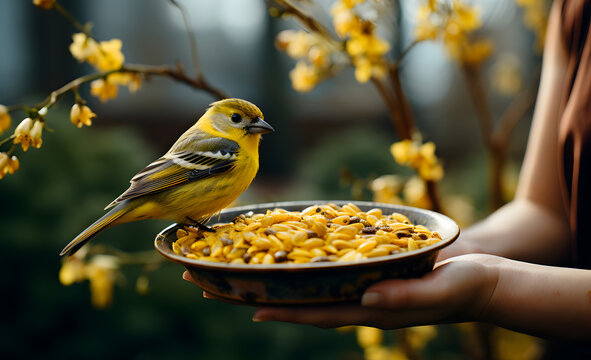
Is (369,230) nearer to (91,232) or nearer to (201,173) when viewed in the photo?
(201,173)

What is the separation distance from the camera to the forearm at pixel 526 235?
5.40ft

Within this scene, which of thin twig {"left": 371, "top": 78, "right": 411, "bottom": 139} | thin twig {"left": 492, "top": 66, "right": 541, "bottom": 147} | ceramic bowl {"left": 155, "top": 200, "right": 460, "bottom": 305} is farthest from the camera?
thin twig {"left": 492, "top": 66, "right": 541, "bottom": 147}

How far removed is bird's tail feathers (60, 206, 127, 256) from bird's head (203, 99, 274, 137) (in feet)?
1.38

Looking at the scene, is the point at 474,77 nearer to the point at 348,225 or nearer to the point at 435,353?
the point at 348,225

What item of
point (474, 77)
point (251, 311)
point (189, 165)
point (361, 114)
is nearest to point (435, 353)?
point (251, 311)

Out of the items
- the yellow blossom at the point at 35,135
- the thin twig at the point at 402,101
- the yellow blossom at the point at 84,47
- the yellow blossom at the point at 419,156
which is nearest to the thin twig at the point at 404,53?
the thin twig at the point at 402,101

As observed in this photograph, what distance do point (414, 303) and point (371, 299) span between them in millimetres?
114

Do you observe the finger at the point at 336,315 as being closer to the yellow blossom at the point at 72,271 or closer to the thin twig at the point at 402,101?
the thin twig at the point at 402,101

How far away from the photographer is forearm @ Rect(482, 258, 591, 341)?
1.20m

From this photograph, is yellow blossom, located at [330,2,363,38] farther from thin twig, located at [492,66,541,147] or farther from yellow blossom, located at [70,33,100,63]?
thin twig, located at [492,66,541,147]

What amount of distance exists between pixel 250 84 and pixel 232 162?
6.26 meters

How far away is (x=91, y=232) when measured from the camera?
133cm

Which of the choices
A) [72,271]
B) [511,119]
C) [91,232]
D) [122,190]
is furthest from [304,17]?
[122,190]

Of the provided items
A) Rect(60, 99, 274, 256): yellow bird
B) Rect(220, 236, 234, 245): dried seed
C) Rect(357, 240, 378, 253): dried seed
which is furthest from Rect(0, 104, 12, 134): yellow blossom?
Rect(357, 240, 378, 253): dried seed
